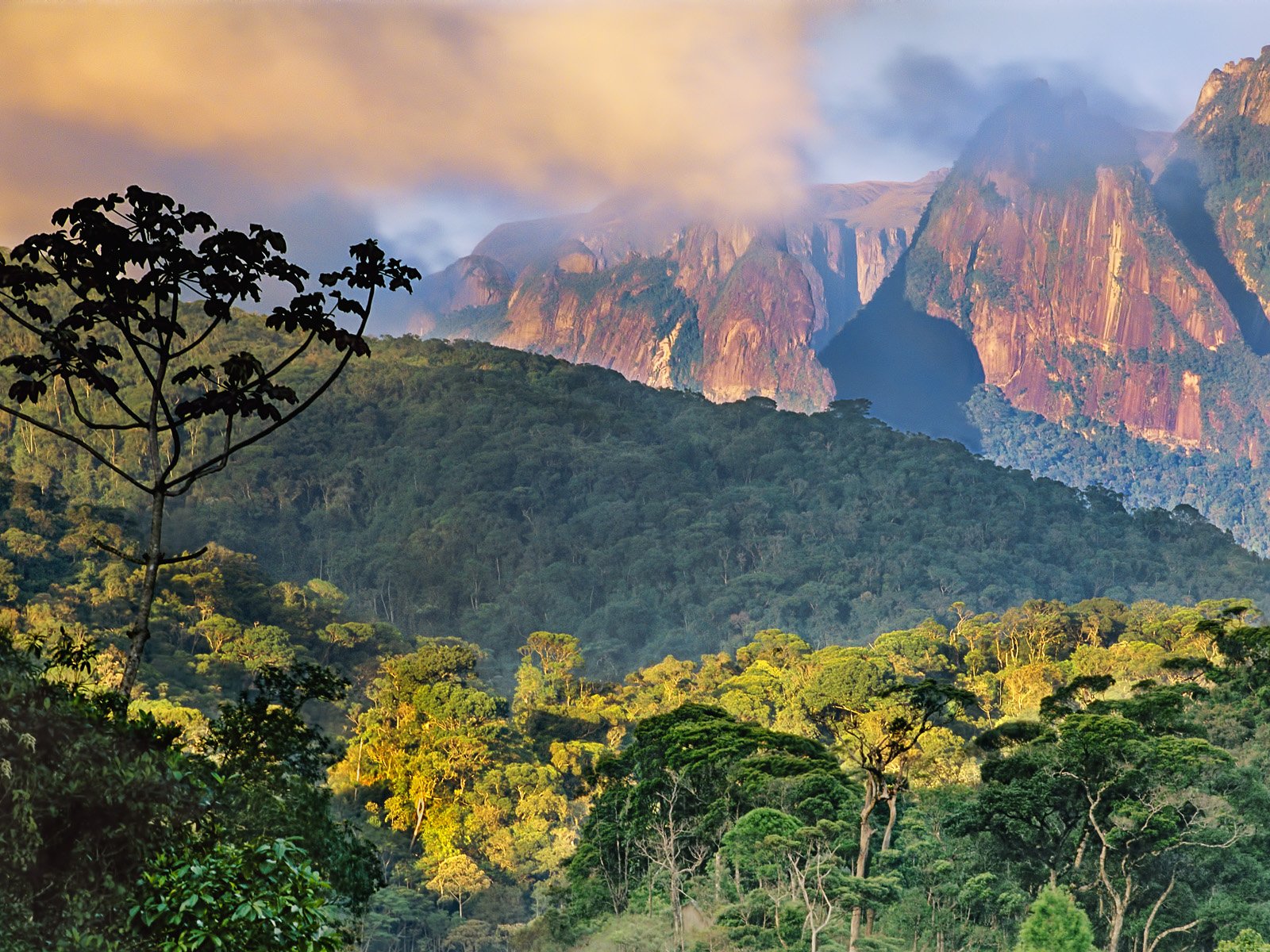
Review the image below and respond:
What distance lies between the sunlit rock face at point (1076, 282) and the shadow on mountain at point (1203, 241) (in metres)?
2.67

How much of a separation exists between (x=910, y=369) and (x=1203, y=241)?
41257 millimetres

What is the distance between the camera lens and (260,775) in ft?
38.3

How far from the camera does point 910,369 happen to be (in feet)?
622

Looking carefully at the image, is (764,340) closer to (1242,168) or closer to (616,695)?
(1242,168)

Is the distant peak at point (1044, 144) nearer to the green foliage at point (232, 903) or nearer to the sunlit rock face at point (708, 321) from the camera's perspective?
the sunlit rock face at point (708, 321)

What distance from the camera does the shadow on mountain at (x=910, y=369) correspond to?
18400 cm

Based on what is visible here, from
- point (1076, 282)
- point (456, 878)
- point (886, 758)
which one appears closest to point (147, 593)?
point (886, 758)

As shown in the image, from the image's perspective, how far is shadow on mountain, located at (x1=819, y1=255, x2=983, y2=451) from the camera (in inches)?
7244

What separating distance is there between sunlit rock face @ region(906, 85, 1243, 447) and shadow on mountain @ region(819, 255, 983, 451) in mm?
2880

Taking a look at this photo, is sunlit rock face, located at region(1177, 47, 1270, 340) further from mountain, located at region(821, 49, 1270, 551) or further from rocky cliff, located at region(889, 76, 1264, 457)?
rocky cliff, located at region(889, 76, 1264, 457)

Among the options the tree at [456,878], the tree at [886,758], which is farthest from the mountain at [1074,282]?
the tree at [456,878]

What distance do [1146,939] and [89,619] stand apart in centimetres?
4327

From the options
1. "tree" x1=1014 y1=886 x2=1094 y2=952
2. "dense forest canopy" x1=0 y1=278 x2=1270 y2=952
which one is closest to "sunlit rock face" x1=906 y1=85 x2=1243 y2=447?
"dense forest canopy" x1=0 y1=278 x2=1270 y2=952

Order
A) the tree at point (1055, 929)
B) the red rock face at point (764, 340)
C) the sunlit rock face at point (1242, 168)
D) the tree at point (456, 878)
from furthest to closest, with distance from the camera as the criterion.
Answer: the red rock face at point (764, 340) < the sunlit rock face at point (1242, 168) < the tree at point (456, 878) < the tree at point (1055, 929)
